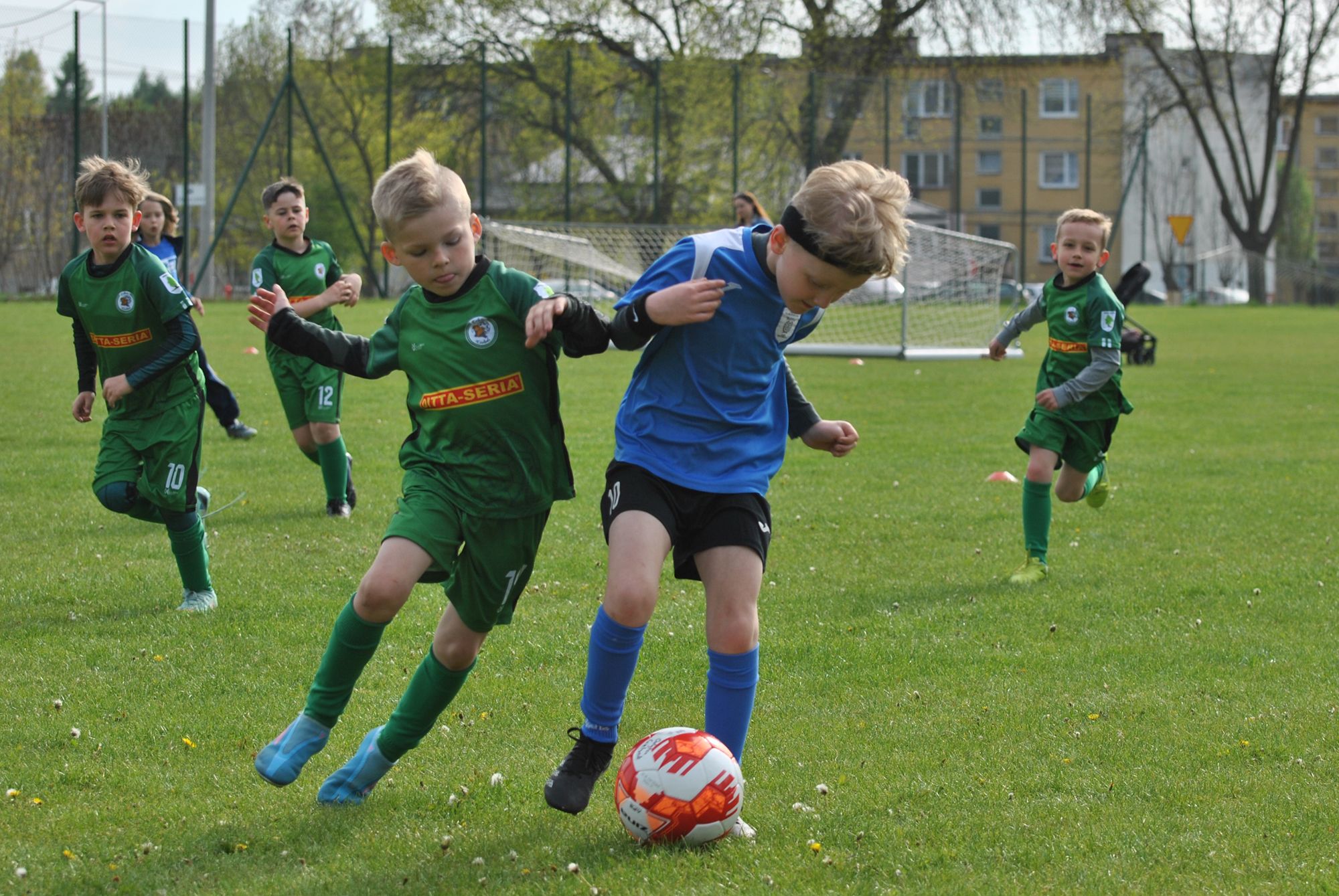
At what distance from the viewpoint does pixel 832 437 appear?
151 inches

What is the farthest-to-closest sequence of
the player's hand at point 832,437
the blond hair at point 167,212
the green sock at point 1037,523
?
1. the blond hair at point 167,212
2. the green sock at point 1037,523
3. the player's hand at point 832,437

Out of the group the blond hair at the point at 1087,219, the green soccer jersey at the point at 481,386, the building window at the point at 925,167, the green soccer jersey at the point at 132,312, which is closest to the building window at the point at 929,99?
the building window at the point at 925,167

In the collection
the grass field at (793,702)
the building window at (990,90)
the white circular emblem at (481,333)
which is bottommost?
the grass field at (793,702)

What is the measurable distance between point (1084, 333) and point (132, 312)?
14.9 feet

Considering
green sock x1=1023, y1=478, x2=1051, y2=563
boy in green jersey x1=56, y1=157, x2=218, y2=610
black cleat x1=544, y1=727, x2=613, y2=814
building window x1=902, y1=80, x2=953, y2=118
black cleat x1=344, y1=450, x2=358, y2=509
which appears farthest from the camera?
building window x1=902, y1=80, x2=953, y2=118

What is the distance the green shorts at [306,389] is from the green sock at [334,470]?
17 centimetres

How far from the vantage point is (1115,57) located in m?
40.3

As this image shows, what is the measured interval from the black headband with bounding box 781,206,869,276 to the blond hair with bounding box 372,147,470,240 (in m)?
0.82

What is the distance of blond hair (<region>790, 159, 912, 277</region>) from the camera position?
3.38m

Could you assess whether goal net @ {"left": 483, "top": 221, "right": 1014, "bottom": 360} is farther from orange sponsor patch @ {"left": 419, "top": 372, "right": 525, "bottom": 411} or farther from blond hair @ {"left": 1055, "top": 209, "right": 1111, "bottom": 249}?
orange sponsor patch @ {"left": 419, "top": 372, "right": 525, "bottom": 411}

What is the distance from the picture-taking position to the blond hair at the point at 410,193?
3.41 m

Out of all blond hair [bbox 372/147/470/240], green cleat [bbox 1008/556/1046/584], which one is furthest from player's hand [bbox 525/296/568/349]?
green cleat [bbox 1008/556/1046/584]

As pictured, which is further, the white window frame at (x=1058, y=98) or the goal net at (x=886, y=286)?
the white window frame at (x=1058, y=98)

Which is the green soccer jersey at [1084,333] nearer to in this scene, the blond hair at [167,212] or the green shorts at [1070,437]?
the green shorts at [1070,437]
